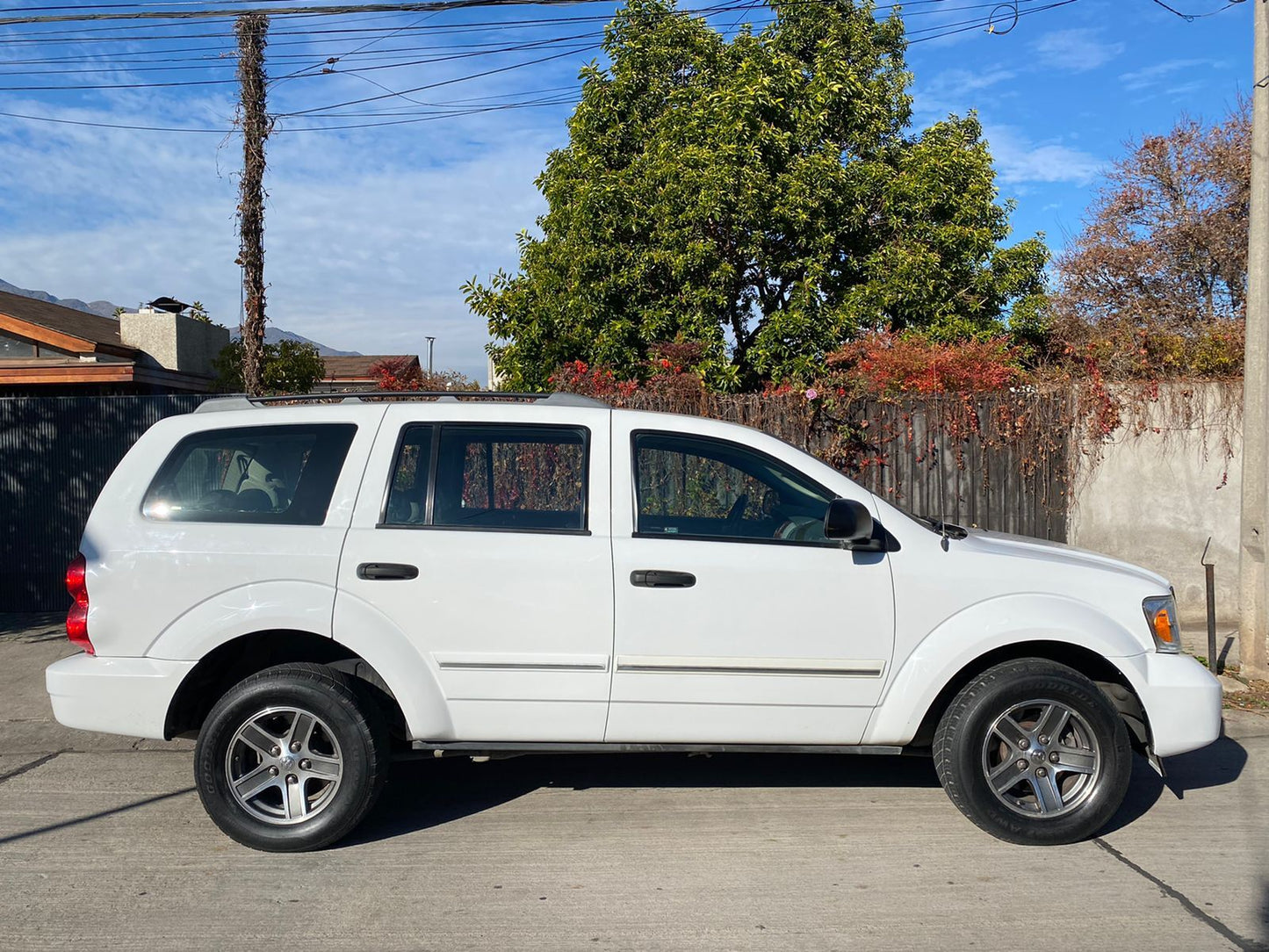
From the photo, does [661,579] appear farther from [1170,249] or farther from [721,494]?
[1170,249]

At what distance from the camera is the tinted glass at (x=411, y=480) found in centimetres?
461

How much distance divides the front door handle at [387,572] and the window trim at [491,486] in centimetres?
18

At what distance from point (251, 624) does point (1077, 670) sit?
384cm

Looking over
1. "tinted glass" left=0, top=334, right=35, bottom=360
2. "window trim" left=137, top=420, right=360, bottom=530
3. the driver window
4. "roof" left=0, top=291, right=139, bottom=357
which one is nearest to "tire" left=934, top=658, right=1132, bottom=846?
the driver window

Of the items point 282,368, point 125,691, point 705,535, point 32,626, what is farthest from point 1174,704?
point 282,368

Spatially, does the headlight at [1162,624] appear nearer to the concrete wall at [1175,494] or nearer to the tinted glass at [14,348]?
the concrete wall at [1175,494]

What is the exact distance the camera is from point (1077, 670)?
4840mm

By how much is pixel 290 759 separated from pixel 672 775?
2059 mm

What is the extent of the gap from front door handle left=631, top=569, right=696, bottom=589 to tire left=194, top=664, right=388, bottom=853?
1.31 meters

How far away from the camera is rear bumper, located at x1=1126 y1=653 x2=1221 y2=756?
4578 mm

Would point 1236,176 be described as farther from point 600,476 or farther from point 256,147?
point 600,476

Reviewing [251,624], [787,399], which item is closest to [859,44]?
[787,399]

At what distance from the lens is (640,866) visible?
434cm

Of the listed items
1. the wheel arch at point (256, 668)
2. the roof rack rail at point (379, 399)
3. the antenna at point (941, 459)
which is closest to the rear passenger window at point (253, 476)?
the roof rack rail at point (379, 399)
